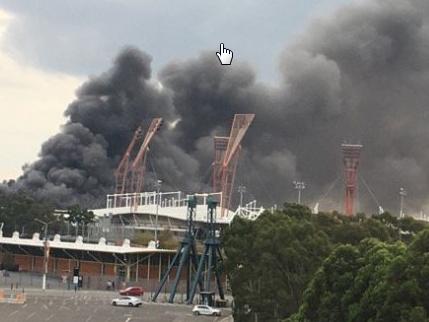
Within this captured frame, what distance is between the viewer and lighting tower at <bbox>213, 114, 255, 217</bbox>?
387 feet

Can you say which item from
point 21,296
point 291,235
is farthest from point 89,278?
point 291,235

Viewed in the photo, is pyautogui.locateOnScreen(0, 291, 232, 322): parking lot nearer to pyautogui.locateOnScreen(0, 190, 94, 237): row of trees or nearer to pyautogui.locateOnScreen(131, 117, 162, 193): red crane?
pyautogui.locateOnScreen(0, 190, 94, 237): row of trees

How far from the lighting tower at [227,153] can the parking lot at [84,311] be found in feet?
157

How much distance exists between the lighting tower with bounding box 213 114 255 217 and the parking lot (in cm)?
4798

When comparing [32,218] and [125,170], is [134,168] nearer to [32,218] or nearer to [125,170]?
[125,170]

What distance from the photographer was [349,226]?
5675 centimetres

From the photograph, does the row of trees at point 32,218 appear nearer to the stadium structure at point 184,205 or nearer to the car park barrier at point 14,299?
the stadium structure at point 184,205

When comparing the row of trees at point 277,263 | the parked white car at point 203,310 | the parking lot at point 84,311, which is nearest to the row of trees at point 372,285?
the row of trees at point 277,263

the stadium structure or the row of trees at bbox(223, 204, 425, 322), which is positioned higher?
the stadium structure

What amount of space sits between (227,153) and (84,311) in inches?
2464

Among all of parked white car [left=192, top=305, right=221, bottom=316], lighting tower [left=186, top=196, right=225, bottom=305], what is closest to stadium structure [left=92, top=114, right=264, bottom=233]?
lighting tower [left=186, top=196, right=225, bottom=305]

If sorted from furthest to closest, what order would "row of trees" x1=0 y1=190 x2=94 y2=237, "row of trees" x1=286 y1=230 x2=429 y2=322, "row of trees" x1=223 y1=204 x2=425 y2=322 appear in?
"row of trees" x1=0 y1=190 x2=94 y2=237 → "row of trees" x1=223 y1=204 x2=425 y2=322 → "row of trees" x1=286 y1=230 x2=429 y2=322

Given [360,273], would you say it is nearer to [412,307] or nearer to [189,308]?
[412,307]

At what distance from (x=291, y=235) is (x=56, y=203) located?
97.7 metres
